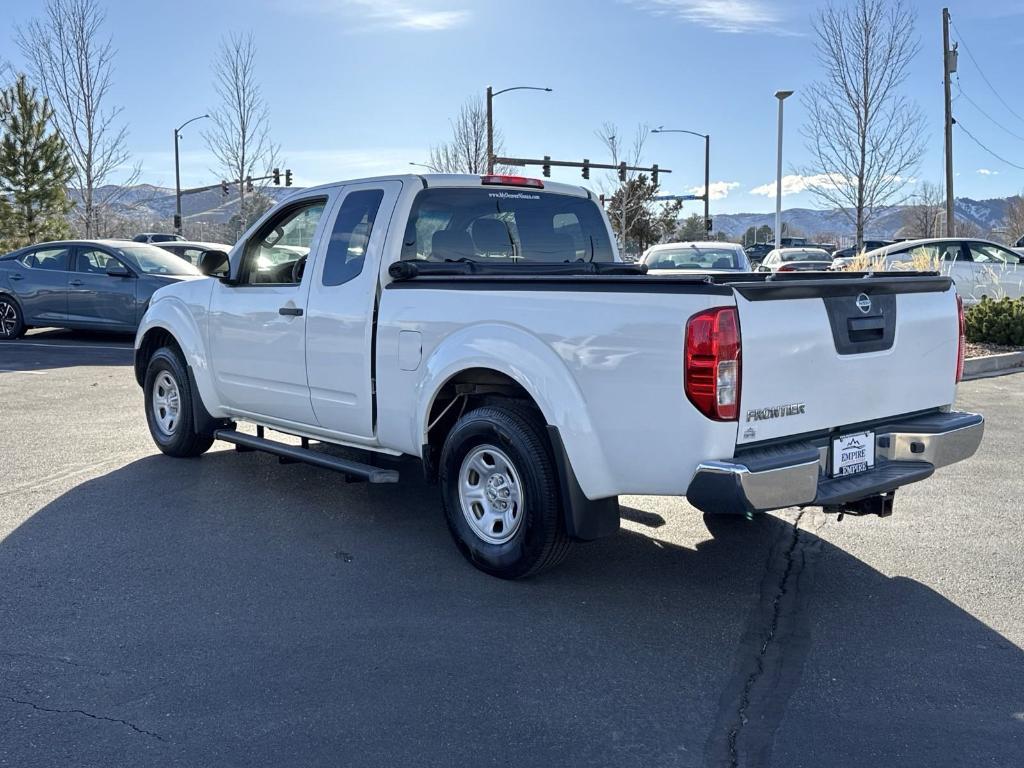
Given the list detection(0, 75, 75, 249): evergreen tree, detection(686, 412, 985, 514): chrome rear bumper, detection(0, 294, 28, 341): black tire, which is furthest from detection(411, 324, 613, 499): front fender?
detection(0, 75, 75, 249): evergreen tree

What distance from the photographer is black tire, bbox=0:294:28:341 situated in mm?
16031

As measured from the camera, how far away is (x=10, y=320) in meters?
16.1

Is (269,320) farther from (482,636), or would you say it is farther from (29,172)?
(29,172)

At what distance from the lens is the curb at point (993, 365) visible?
12414 mm

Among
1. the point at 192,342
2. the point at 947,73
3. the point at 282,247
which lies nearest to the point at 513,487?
the point at 282,247

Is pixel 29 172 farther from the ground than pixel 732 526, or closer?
farther from the ground

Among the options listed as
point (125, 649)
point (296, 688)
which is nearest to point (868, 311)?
point (296, 688)

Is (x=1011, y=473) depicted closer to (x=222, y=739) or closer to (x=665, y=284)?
(x=665, y=284)

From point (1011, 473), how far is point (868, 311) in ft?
11.0

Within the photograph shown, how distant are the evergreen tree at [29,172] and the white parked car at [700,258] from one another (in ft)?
80.1

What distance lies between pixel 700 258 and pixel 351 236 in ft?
33.8

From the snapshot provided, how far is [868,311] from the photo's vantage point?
4.40 m

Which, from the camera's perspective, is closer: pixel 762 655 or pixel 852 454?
pixel 762 655

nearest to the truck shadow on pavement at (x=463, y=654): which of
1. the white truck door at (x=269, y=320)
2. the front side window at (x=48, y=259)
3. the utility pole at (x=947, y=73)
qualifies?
the white truck door at (x=269, y=320)
